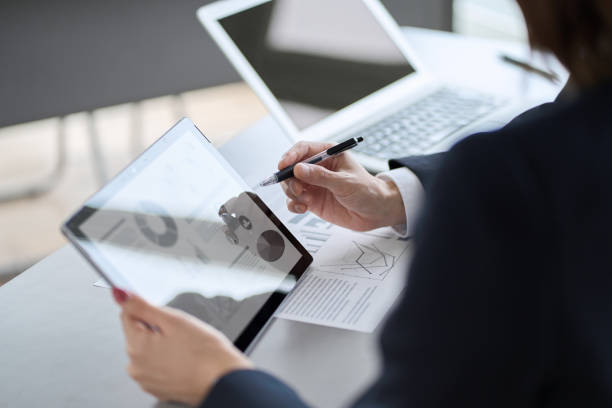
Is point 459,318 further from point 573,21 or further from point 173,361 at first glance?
point 173,361

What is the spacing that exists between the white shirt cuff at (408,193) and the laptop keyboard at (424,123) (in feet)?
0.63

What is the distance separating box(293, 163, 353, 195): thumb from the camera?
3.13ft

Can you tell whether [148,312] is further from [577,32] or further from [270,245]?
[577,32]

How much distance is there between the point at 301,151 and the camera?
40.2 inches

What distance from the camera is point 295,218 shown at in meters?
1.07

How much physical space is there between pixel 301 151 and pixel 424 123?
38 cm

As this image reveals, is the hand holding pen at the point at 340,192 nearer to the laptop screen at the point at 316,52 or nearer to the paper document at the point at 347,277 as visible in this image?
the paper document at the point at 347,277

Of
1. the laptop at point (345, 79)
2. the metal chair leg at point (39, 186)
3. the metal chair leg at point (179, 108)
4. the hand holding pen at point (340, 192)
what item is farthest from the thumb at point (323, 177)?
the metal chair leg at point (179, 108)

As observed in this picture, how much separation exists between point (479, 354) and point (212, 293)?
391mm

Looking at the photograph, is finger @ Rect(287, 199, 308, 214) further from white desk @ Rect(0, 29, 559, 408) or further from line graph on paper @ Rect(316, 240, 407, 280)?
white desk @ Rect(0, 29, 559, 408)

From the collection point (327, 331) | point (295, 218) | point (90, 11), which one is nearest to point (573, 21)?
point (327, 331)

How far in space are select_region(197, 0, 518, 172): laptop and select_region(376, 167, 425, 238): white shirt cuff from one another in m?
0.16

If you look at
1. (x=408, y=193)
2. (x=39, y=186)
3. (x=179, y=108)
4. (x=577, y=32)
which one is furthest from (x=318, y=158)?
(x=179, y=108)

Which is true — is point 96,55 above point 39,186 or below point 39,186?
above
